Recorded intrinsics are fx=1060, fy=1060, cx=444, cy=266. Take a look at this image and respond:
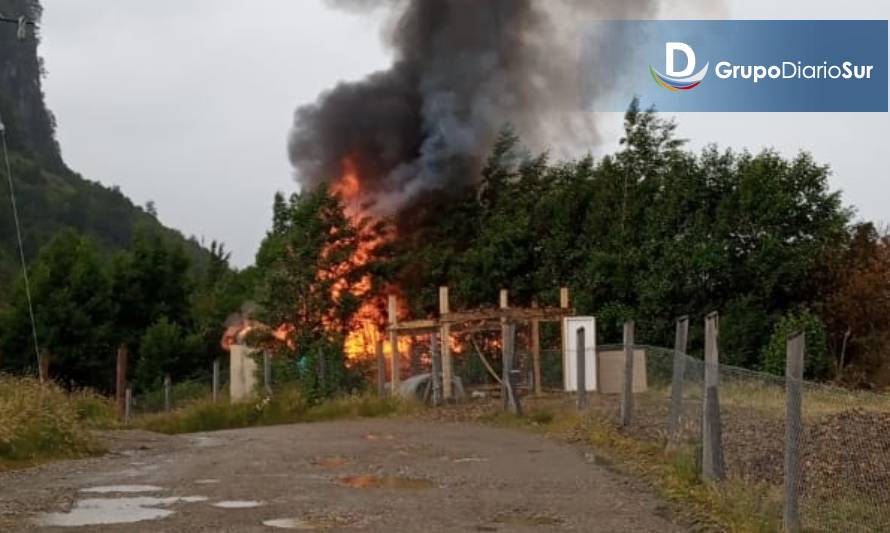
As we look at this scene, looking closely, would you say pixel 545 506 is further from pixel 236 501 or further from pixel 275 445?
pixel 275 445

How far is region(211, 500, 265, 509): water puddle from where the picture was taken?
30.2ft

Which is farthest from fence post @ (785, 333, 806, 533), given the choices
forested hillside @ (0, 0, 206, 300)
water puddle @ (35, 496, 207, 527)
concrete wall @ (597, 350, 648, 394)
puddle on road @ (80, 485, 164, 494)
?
forested hillside @ (0, 0, 206, 300)

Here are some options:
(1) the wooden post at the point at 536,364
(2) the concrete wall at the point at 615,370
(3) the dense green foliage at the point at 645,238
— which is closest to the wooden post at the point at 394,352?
(1) the wooden post at the point at 536,364

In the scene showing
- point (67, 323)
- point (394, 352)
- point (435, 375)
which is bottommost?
point (435, 375)

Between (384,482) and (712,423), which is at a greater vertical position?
(712,423)

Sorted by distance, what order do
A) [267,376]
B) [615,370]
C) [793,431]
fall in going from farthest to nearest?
1. [267,376]
2. [615,370]
3. [793,431]

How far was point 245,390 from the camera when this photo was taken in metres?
31.7

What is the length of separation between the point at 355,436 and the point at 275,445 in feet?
7.12

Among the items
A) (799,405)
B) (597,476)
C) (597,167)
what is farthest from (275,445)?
(597,167)

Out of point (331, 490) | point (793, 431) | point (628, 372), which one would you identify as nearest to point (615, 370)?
point (628, 372)

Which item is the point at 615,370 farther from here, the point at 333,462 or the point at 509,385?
the point at 333,462

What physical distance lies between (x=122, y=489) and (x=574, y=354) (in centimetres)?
1356

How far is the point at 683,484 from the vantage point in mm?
10227

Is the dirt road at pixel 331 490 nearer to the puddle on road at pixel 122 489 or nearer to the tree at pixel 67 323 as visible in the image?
the puddle on road at pixel 122 489
